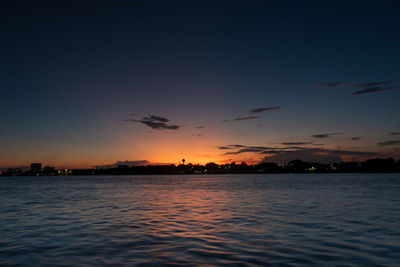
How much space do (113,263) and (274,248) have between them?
7.58 metres

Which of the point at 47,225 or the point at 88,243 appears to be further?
the point at 47,225

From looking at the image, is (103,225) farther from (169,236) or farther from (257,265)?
(257,265)

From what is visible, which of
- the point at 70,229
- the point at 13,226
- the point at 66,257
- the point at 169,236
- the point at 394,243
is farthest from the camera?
the point at 13,226

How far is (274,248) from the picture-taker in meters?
14.5

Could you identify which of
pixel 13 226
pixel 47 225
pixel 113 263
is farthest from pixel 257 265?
pixel 13 226

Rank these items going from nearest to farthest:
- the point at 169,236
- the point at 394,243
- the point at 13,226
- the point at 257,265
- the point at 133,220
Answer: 1. the point at 257,265
2. the point at 394,243
3. the point at 169,236
4. the point at 13,226
5. the point at 133,220

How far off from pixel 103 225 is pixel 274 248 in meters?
13.5

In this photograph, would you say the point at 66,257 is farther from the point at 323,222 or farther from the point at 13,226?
the point at 323,222

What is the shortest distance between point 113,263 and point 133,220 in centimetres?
1258

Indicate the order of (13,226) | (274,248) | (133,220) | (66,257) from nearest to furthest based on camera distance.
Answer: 1. (66,257)
2. (274,248)
3. (13,226)
4. (133,220)

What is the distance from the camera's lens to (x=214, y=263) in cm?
1196

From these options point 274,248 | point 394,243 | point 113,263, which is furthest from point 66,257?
point 394,243

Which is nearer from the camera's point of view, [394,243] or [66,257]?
[66,257]

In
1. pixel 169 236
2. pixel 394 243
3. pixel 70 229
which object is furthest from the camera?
pixel 70 229
